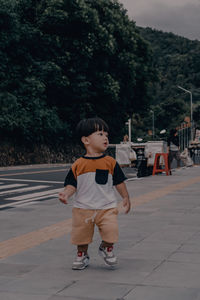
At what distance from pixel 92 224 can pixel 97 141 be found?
2.53 ft

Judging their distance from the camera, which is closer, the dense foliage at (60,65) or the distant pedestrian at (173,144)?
the distant pedestrian at (173,144)

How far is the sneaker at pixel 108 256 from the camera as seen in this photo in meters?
5.41

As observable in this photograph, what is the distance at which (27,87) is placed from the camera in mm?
32281

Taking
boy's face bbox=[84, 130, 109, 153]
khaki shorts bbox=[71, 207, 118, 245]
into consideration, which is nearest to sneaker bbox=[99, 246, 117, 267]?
khaki shorts bbox=[71, 207, 118, 245]

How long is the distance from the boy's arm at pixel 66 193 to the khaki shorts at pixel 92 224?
177 millimetres

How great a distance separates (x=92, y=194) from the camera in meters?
5.48

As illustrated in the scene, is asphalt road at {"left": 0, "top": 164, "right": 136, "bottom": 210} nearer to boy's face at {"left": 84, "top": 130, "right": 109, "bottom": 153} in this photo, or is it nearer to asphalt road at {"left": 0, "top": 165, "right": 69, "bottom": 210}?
asphalt road at {"left": 0, "top": 165, "right": 69, "bottom": 210}

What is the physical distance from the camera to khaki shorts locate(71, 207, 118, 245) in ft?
17.8

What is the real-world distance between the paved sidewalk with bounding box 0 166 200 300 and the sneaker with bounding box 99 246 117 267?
7cm

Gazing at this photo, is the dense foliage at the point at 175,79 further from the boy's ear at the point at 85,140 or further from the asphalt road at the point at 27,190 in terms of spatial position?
the boy's ear at the point at 85,140

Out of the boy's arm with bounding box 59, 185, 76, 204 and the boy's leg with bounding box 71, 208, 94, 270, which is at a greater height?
the boy's arm with bounding box 59, 185, 76, 204

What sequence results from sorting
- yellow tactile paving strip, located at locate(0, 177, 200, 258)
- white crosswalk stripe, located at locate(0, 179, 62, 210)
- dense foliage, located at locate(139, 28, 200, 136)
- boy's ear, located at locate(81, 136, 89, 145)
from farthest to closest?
1. dense foliage, located at locate(139, 28, 200, 136)
2. white crosswalk stripe, located at locate(0, 179, 62, 210)
3. yellow tactile paving strip, located at locate(0, 177, 200, 258)
4. boy's ear, located at locate(81, 136, 89, 145)

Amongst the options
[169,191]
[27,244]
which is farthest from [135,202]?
[27,244]

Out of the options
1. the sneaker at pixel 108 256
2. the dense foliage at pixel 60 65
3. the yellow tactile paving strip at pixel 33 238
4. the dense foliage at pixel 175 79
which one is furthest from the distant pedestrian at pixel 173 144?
the dense foliage at pixel 175 79
